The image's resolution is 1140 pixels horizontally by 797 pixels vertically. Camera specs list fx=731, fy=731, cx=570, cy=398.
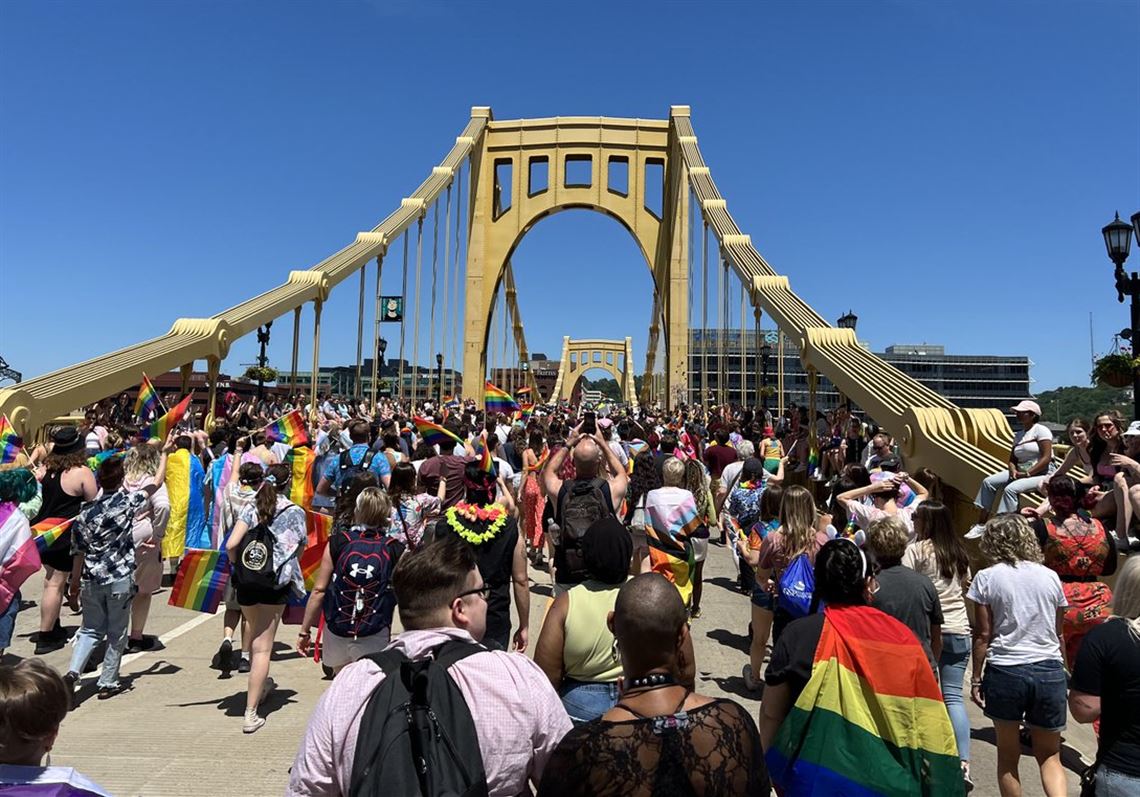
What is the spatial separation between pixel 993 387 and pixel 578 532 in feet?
320

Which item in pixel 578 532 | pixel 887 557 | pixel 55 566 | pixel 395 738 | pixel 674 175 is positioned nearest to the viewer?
pixel 395 738

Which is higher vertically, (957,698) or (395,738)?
(395,738)

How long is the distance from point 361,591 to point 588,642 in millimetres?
1603

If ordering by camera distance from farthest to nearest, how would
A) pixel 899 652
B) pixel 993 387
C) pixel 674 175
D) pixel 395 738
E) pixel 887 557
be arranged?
pixel 993 387, pixel 674 175, pixel 887 557, pixel 899 652, pixel 395 738

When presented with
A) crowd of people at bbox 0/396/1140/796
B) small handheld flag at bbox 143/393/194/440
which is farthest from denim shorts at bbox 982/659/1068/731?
small handheld flag at bbox 143/393/194/440

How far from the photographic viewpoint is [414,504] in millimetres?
5168

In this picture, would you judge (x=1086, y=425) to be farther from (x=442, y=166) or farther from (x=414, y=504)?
(x=442, y=166)

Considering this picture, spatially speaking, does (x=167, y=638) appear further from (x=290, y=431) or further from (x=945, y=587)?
(x=945, y=587)

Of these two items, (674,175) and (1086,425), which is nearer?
(1086,425)

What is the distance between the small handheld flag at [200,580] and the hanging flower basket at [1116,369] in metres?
10.6

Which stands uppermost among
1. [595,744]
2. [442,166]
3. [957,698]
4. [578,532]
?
[442,166]

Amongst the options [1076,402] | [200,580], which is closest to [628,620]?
[200,580]

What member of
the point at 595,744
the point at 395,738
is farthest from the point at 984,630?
the point at 395,738

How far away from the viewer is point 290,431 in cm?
A: 893
